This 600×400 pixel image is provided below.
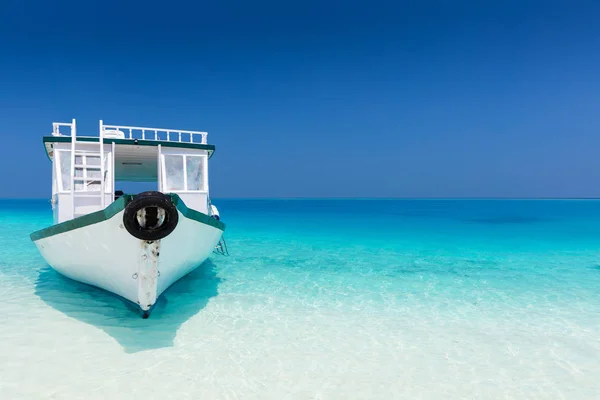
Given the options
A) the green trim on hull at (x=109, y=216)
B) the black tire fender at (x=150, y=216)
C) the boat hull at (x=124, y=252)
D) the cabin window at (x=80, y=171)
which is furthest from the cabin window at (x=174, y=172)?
the black tire fender at (x=150, y=216)

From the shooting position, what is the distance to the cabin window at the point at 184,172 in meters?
9.70

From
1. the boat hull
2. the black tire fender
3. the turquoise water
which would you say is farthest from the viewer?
the boat hull

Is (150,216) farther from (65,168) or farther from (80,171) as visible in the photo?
(65,168)

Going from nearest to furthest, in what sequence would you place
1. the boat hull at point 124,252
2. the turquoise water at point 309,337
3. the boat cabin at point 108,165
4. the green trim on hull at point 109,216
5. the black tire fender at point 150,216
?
the turquoise water at point 309,337 < the black tire fender at point 150,216 < the green trim on hull at point 109,216 < the boat hull at point 124,252 < the boat cabin at point 108,165

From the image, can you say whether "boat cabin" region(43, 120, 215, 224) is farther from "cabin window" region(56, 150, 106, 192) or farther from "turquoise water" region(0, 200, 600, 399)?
"turquoise water" region(0, 200, 600, 399)

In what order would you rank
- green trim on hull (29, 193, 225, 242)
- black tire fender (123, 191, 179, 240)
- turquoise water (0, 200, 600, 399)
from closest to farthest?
turquoise water (0, 200, 600, 399) < black tire fender (123, 191, 179, 240) < green trim on hull (29, 193, 225, 242)

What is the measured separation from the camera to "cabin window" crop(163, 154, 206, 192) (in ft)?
31.8

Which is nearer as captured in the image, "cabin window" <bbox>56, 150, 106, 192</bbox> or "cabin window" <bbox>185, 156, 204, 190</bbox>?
"cabin window" <bbox>56, 150, 106, 192</bbox>

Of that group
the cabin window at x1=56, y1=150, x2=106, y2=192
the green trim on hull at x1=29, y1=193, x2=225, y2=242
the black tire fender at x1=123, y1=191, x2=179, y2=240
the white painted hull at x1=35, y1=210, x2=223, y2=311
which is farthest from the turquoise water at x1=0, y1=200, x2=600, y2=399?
the cabin window at x1=56, y1=150, x2=106, y2=192

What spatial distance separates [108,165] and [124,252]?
4.05 metres

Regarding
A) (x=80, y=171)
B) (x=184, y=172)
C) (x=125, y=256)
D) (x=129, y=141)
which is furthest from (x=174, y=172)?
(x=125, y=256)

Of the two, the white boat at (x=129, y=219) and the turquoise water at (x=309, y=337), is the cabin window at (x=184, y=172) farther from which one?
the turquoise water at (x=309, y=337)

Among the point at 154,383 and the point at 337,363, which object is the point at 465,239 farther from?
the point at 154,383

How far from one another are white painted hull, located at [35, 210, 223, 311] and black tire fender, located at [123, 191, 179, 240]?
10.2 inches
